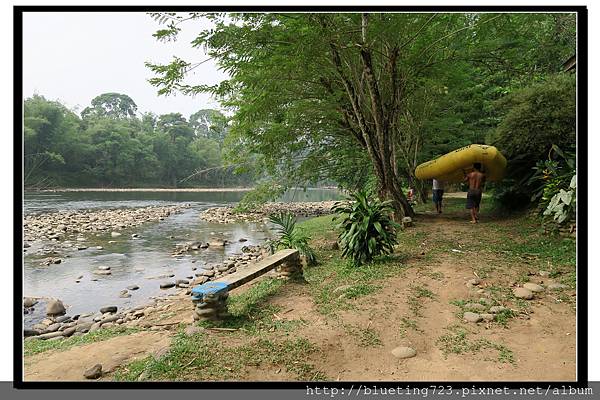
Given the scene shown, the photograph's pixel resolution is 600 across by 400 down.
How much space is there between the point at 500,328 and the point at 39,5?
12.9ft

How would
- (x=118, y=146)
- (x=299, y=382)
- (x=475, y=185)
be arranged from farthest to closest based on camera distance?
(x=118, y=146) < (x=475, y=185) < (x=299, y=382)

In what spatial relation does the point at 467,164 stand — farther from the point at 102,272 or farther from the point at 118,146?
the point at 118,146

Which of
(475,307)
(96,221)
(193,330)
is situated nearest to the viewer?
(193,330)

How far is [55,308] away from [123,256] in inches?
133

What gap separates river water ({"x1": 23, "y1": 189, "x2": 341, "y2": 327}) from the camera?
563cm

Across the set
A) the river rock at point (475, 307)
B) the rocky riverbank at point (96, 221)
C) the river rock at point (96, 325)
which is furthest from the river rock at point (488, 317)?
the rocky riverbank at point (96, 221)

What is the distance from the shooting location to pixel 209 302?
Result: 301cm

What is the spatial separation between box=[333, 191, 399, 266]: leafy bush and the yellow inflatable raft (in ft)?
8.65

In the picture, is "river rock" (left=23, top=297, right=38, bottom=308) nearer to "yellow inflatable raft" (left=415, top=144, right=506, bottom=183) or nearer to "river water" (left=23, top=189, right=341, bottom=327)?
"river water" (left=23, top=189, right=341, bottom=327)

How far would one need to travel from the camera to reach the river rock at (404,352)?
7.97ft

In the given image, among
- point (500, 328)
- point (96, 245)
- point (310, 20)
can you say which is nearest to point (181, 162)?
point (96, 245)

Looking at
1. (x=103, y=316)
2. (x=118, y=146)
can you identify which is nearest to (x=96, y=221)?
(x=118, y=146)

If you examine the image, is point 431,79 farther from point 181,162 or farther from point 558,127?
point 181,162

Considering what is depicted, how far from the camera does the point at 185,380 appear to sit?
7.03 ft
